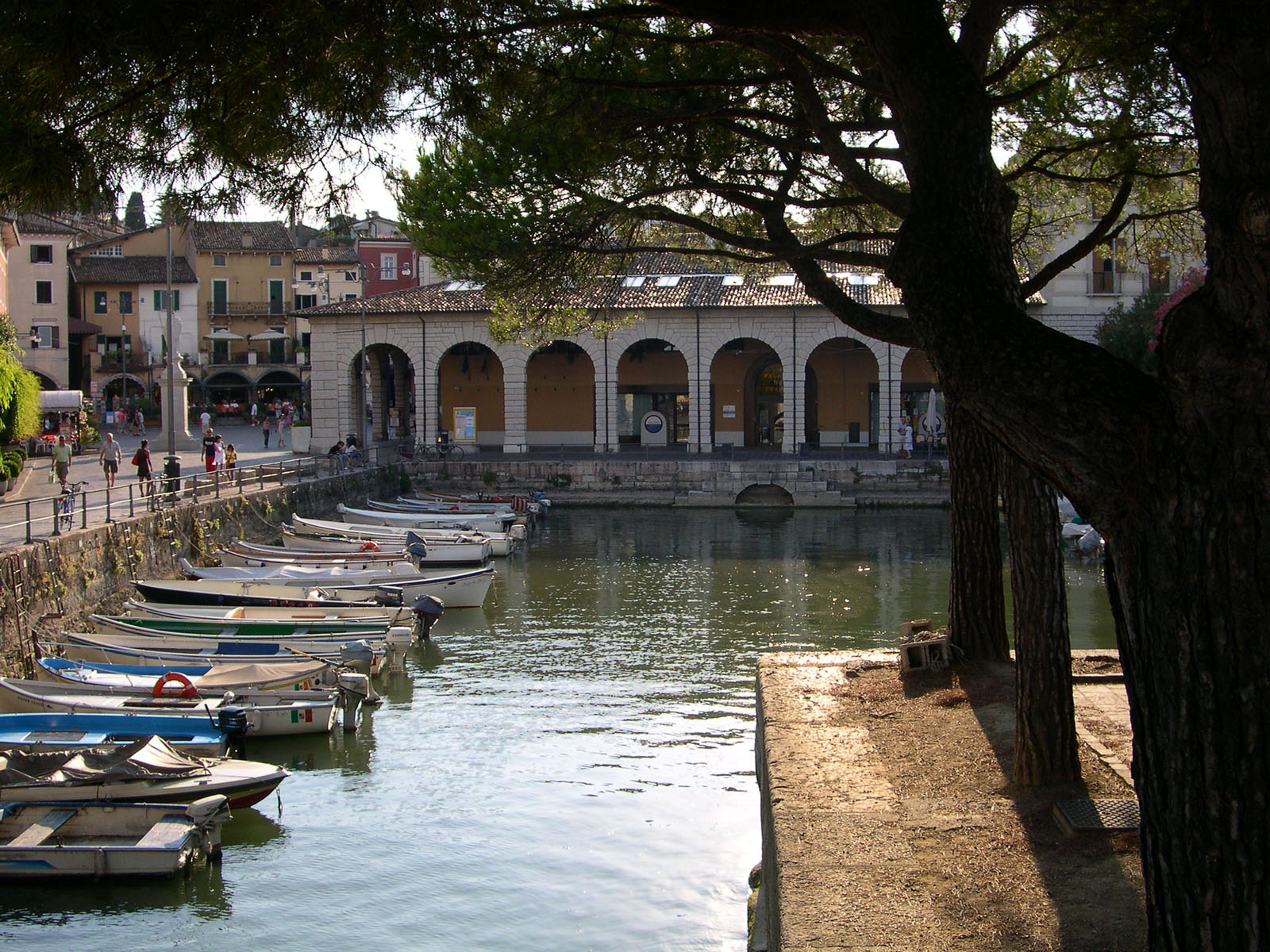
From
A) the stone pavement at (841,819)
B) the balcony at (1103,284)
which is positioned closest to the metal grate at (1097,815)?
the stone pavement at (841,819)

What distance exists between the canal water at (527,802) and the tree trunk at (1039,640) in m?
2.84

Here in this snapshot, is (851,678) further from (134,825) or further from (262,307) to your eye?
(262,307)

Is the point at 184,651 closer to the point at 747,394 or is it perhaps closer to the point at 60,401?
the point at 60,401

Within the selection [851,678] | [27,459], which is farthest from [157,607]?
[27,459]

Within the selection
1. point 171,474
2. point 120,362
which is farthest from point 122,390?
point 171,474

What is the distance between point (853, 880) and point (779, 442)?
3796cm

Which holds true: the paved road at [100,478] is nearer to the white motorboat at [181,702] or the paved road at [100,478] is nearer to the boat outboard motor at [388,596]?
the white motorboat at [181,702]

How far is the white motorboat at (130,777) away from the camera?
10531 mm

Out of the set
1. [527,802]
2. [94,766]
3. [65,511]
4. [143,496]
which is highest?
[143,496]

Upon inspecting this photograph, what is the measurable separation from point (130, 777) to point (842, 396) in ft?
113

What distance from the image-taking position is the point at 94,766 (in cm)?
1080

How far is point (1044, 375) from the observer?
163 inches

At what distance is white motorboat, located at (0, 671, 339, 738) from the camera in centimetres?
1313

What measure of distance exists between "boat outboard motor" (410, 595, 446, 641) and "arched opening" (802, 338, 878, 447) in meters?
25.0
